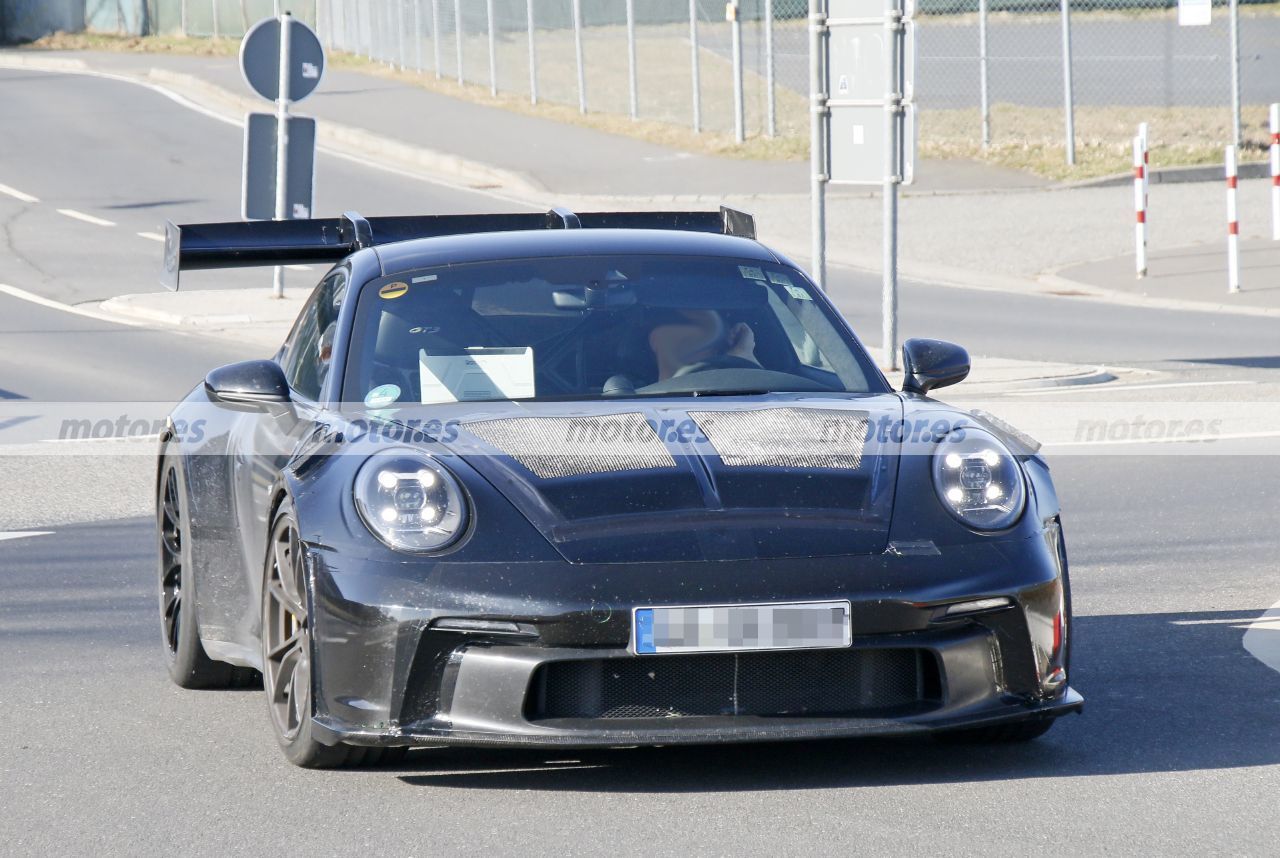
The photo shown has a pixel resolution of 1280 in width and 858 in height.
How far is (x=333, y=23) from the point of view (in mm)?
45500

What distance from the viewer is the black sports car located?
4.56 metres

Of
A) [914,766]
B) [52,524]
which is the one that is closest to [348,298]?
[914,766]

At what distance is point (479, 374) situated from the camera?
5.69 meters

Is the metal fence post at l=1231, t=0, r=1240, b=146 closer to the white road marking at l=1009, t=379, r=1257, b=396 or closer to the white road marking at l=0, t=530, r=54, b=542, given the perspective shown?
the white road marking at l=1009, t=379, r=1257, b=396

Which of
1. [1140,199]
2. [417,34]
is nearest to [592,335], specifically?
[1140,199]

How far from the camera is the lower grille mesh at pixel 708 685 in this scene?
4590mm

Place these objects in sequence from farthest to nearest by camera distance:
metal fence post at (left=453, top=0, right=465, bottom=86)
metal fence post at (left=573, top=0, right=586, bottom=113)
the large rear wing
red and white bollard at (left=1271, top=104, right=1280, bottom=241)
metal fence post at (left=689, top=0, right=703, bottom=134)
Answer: metal fence post at (left=453, top=0, right=465, bottom=86)
metal fence post at (left=573, top=0, right=586, bottom=113)
metal fence post at (left=689, top=0, right=703, bottom=134)
red and white bollard at (left=1271, top=104, right=1280, bottom=241)
the large rear wing

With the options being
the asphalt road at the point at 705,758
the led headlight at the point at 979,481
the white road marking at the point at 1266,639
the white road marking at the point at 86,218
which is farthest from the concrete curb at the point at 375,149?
the led headlight at the point at 979,481

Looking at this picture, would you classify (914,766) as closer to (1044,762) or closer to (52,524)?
(1044,762)

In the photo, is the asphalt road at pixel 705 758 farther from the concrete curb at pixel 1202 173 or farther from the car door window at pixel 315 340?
the concrete curb at pixel 1202 173

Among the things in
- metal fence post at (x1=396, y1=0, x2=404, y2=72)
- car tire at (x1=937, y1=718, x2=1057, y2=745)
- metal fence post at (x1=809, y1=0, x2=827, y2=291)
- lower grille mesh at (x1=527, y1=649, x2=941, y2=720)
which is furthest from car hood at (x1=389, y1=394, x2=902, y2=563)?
metal fence post at (x1=396, y1=0, x2=404, y2=72)

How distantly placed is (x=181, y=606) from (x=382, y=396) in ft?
3.62

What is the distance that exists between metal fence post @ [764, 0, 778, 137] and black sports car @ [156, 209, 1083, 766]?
84.0ft

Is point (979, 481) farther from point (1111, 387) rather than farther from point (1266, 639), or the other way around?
point (1111, 387)
